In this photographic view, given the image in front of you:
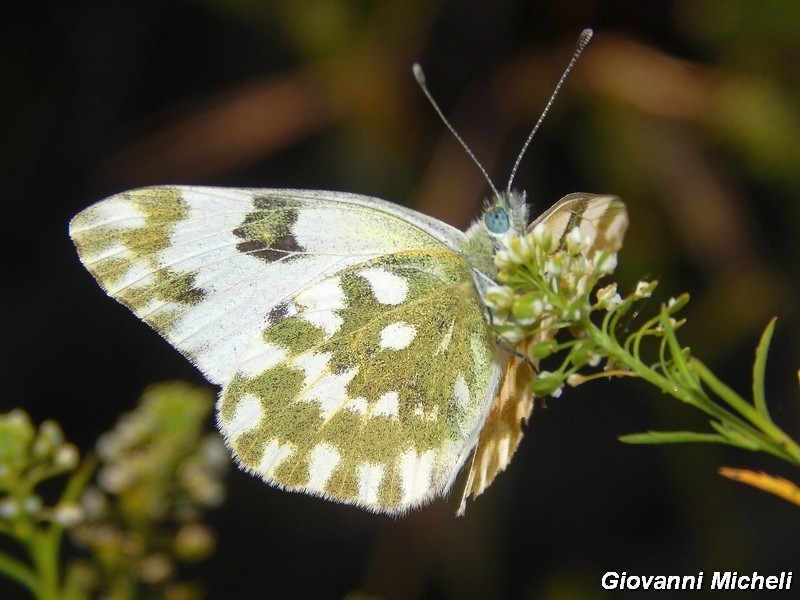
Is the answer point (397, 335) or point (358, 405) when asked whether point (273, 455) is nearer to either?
point (358, 405)

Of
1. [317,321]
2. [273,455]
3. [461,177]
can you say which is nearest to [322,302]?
[317,321]

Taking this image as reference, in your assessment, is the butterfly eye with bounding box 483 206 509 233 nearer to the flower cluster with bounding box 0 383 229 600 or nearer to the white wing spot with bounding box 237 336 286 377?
the white wing spot with bounding box 237 336 286 377

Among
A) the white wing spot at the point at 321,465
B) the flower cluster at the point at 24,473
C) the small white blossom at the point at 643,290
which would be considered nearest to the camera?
the small white blossom at the point at 643,290

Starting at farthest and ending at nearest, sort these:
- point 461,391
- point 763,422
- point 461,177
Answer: point 461,177, point 461,391, point 763,422

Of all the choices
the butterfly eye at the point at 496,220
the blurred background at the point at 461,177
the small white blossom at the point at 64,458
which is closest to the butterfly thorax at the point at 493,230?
the butterfly eye at the point at 496,220

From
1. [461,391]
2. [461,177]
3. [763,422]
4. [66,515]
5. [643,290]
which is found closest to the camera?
[763,422]

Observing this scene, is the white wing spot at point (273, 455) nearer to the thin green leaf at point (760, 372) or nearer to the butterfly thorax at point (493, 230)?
the butterfly thorax at point (493, 230)

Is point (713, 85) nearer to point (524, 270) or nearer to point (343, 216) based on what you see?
point (343, 216)

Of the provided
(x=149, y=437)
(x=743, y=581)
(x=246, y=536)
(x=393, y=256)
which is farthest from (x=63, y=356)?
(x=743, y=581)
